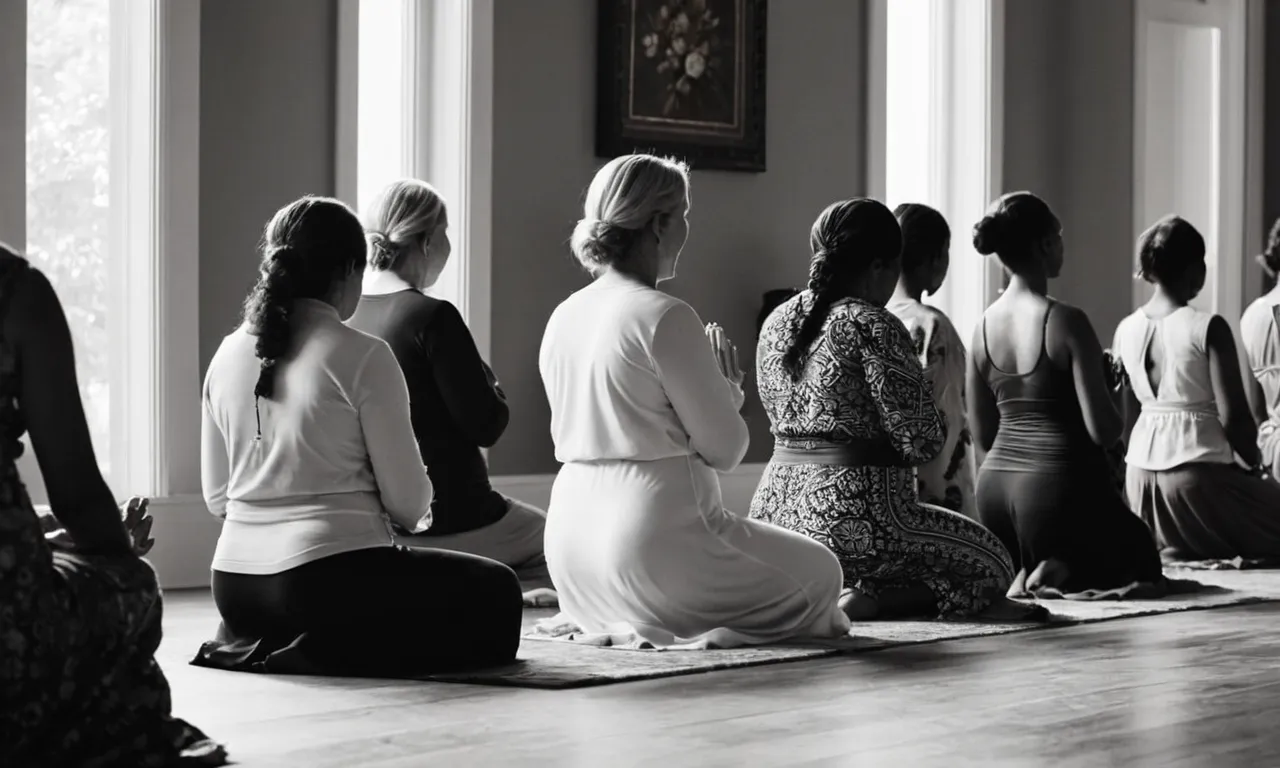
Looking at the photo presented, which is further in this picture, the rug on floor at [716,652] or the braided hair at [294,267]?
the rug on floor at [716,652]

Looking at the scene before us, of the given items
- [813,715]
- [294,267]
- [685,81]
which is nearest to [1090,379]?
[813,715]

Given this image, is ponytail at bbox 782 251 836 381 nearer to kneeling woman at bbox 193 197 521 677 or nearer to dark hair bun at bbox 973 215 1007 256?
dark hair bun at bbox 973 215 1007 256

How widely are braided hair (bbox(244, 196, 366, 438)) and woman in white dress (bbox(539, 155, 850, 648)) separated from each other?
73 cm

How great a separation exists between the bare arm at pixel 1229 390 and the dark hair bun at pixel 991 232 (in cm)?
133

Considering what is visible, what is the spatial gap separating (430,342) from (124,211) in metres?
1.62

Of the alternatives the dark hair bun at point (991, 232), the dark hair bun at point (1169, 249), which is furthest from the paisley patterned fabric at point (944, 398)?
the dark hair bun at point (1169, 249)

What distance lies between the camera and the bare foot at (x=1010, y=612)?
5.43 metres

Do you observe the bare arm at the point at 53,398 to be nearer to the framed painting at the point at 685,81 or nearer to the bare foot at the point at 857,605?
the bare foot at the point at 857,605

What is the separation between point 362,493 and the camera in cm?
424

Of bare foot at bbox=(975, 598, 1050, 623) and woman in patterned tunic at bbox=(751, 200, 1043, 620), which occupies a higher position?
woman in patterned tunic at bbox=(751, 200, 1043, 620)

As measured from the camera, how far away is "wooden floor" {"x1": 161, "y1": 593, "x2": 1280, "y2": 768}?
339cm

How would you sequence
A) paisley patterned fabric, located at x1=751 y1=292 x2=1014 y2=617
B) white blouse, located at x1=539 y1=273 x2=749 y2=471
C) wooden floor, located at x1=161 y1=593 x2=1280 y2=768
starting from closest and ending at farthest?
wooden floor, located at x1=161 y1=593 x2=1280 y2=768 < white blouse, located at x1=539 y1=273 x2=749 y2=471 < paisley patterned fabric, located at x1=751 y1=292 x2=1014 y2=617

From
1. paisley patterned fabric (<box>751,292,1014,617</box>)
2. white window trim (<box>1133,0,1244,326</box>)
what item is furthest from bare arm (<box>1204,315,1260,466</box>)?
white window trim (<box>1133,0,1244,326</box>)

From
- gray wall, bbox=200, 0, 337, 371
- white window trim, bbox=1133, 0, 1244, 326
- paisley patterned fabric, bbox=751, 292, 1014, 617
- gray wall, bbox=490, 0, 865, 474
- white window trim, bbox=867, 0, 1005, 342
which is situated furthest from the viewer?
white window trim, bbox=1133, 0, 1244, 326
